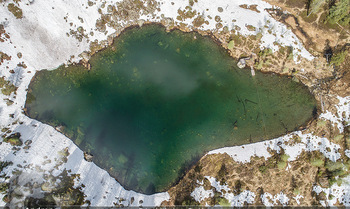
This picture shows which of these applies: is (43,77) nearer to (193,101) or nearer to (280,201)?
(193,101)

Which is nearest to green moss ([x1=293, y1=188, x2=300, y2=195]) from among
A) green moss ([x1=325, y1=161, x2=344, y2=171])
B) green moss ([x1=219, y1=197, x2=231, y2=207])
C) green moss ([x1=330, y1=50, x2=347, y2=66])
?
green moss ([x1=325, y1=161, x2=344, y2=171])

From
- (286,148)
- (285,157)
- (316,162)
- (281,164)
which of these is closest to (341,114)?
(316,162)

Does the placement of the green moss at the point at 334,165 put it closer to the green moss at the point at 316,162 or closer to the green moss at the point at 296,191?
the green moss at the point at 316,162

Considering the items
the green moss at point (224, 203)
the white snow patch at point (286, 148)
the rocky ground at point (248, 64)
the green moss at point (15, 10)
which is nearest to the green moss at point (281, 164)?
the rocky ground at point (248, 64)

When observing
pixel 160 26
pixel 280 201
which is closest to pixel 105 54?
pixel 160 26

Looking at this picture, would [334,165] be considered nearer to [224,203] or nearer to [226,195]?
[226,195]

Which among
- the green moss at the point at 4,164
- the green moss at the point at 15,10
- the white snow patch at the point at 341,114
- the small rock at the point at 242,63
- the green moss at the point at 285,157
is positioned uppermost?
the small rock at the point at 242,63
